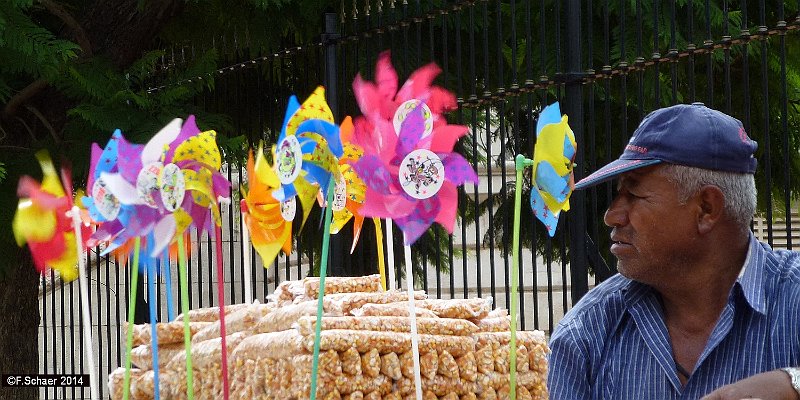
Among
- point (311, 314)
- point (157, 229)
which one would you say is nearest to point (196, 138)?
point (157, 229)

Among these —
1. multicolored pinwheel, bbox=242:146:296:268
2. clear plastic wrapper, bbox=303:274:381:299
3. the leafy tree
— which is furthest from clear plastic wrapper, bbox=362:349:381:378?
the leafy tree

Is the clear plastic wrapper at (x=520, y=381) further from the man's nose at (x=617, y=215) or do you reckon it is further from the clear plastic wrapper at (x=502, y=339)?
the man's nose at (x=617, y=215)

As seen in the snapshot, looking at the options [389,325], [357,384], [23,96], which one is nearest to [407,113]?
[389,325]

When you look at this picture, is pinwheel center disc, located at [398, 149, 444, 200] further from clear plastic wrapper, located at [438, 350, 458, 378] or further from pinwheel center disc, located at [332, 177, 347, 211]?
pinwheel center disc, located at [332, 177, 347, 211]

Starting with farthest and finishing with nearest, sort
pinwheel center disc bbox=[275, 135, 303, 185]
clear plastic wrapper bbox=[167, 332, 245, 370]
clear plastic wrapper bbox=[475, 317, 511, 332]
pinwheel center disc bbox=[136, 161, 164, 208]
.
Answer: pinwheel center disc bbox=[136, 161, 164, 208], clear plastic wrapper bbox=[167, 332, 245, 370], clear plastic wrapper bbox=[475, 317, 511, 332], pinwheel center disc bbox=[275, 135, 303, 185]

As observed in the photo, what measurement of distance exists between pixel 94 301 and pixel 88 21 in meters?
5.66

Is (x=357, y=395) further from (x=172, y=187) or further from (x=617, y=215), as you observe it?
(x=617, y=215)

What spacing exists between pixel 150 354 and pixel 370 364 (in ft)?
4.31

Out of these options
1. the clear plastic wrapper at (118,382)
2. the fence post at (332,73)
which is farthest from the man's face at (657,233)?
the fence post at (332,73)

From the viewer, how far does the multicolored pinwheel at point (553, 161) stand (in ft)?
12.4

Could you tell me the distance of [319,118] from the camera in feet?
14.1

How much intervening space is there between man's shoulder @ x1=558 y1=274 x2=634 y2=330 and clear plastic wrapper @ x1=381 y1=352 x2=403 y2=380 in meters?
1.62

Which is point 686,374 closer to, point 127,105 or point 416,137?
point 416,137

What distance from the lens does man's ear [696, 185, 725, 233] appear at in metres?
2.29
